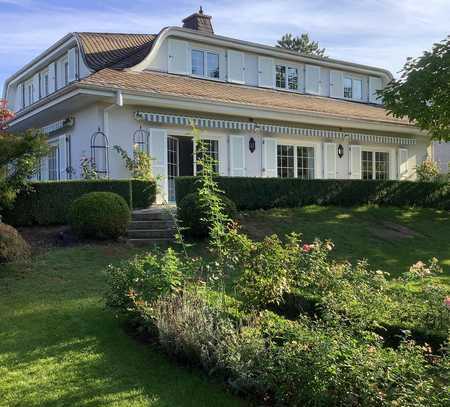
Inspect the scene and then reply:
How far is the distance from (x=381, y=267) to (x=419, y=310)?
423 centimetres

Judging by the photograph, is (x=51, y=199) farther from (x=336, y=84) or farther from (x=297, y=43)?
(x=297, y=43)

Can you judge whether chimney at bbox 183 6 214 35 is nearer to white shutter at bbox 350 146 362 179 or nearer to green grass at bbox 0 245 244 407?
white shutter at bbox 350 146 362 179

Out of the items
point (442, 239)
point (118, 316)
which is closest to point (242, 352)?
point (118, 316)

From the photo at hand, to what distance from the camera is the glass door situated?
49.8ft

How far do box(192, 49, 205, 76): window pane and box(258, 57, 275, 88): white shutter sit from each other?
2.56 meters

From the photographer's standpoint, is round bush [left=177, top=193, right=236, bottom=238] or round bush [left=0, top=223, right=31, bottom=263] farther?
round bush [left=177, top=193, right=236, bottom=238]

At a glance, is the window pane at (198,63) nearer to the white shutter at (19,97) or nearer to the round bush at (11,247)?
the round bush at (11,247)

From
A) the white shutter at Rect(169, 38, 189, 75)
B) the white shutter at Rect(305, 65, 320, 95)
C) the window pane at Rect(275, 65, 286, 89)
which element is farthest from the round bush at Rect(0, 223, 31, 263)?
the white shutter at Rect(305, 65, 320, 95)

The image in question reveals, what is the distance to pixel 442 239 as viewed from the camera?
1258 cm

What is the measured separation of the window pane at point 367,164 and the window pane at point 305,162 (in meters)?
2.66

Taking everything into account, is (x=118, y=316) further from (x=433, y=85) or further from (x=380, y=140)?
(x=380, y=140)

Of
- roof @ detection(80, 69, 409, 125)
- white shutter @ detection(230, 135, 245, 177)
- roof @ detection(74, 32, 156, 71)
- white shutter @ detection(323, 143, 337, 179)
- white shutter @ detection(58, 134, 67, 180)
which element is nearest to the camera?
roof @ detection(80, 69, 409, 125)

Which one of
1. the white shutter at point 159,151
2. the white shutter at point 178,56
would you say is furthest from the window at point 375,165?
the white shutter at point 159,151

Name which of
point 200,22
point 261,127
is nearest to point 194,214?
point 261,127
